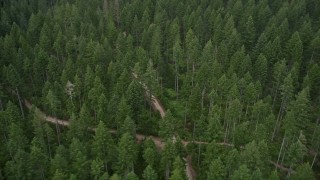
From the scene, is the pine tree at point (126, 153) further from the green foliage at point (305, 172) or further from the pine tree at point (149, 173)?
the green foliage at point (305, 172)

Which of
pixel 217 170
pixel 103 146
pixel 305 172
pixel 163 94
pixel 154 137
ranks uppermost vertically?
pixel 163 94

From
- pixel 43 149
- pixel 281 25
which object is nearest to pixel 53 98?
pixel 43 149

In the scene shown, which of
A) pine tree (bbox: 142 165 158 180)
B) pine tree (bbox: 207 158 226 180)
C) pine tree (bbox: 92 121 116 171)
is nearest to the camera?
pine tree (bbox: 207 158 226 180)

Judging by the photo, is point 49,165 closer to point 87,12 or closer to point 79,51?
point 79,51

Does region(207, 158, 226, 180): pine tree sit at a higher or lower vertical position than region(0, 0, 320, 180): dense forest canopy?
lower

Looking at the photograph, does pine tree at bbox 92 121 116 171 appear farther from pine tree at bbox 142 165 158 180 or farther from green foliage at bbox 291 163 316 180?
green foliage at bbox 291 163 316 180

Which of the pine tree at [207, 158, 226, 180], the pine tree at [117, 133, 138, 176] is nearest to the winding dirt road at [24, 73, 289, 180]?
the pine tree at [117, 133, 138, 176]

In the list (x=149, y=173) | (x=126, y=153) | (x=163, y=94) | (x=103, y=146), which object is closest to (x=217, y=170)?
(x=149, y=173)

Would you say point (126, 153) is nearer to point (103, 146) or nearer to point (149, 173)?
point (103, 146)
